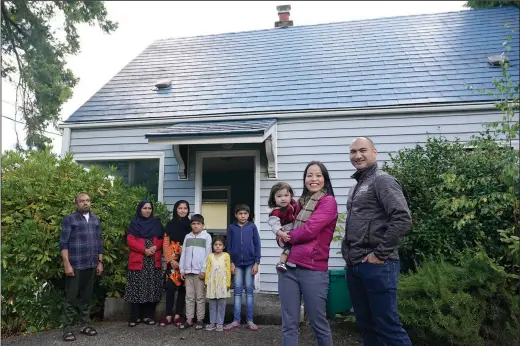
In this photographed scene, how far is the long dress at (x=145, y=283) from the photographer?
4.78 metres

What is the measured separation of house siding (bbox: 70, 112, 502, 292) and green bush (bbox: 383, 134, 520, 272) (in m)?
0.87

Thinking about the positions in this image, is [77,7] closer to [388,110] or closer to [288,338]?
[388,110]

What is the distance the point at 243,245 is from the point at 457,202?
8.24ft

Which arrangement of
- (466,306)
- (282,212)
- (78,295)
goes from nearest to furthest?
(282,212) → (466,306) → (78,295)

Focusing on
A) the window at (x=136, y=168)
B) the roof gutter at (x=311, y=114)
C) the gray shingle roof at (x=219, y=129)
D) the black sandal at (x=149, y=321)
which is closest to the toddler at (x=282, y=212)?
the gray shingle roof at (x=219, y=129)

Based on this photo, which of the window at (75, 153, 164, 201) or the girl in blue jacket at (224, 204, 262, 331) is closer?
the girl in blue jacket at (224, 204, 262, 331)

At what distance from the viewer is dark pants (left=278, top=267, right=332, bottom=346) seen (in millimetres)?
2762

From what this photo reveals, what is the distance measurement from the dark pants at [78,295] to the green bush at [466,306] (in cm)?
350

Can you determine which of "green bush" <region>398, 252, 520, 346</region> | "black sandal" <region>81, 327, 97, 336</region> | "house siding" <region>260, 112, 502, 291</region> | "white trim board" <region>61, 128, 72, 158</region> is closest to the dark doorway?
"house siding" <region>260, 112, 502, 291</region>

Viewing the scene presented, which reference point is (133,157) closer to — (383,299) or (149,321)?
(149,321)

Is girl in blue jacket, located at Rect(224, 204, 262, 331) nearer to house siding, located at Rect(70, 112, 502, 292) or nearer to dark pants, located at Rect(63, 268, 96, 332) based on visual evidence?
house siding, located at Rect(70, 112, 502, 292)

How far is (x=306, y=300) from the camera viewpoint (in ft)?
9.19

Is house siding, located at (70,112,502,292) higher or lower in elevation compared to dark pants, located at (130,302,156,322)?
higher

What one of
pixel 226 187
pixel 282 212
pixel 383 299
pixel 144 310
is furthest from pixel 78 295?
pixel 226 187
